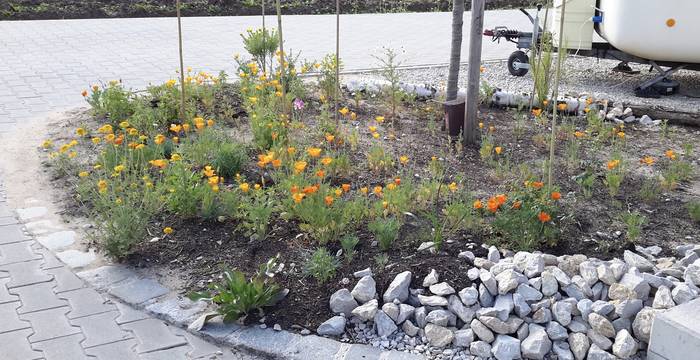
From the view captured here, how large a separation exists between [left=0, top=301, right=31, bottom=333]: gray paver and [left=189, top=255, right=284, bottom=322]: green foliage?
2.78ft

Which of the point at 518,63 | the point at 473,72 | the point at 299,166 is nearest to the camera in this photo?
the point at 299,166

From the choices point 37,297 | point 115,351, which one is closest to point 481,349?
point 115,351

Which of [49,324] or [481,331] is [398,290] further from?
[49,324]

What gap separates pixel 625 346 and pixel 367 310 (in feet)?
3.88

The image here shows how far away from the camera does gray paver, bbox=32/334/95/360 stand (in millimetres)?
3486

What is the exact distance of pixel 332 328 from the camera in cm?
361

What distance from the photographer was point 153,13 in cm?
1325

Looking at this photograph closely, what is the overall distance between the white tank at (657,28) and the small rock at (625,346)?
4895mm

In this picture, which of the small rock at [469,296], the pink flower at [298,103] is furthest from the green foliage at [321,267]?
the pink flower at [298,103]

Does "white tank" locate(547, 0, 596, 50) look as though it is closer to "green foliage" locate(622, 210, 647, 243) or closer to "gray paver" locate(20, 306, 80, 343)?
"green foliage" locate(622, 210, 647, 243)

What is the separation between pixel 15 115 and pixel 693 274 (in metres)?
5.88

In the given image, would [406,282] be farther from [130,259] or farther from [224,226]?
[130,259]

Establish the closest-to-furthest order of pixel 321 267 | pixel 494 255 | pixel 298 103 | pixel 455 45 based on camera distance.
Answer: pixel 321 267 → pixel 494 255 → pixel 455 45 → pixel 298 103

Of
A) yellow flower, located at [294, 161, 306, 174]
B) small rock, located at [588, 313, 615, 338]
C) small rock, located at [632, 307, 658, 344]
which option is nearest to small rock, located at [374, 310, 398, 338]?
small rock, located at [588, 313, 615, 338]
